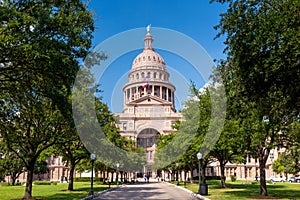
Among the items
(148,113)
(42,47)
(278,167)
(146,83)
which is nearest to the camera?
(42,47)

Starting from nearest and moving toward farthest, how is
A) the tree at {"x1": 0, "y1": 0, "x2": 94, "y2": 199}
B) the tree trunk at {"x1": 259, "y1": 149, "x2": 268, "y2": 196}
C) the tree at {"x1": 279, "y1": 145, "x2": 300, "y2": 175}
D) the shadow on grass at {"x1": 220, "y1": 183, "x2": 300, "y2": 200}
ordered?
1. the tree at {"x1": 0, "y1": 0, "x2": 94, "y2": 199}
2. the shadow on grass at {"x1": 220, "y1": 183, "x2": 300, "y2": 200}
3. the tree trunk at {"x1": 259, "y1": 149, "x2": 268, "y2": 196}
4. the tree at {"x1": 279, "y1": 145, "x2": 300, "y2": 175}

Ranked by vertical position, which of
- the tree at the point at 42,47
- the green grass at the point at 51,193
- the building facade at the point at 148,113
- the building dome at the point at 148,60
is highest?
the building dome at the point at 148,60

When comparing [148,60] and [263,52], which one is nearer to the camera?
[263,52]

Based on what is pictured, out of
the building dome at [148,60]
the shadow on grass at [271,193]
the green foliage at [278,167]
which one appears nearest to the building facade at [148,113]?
the building dome at [148,60]

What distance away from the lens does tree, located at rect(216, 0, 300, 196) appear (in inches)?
476

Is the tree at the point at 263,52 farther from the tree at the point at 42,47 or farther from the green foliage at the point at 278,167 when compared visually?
the green foliage at the point at 278,167

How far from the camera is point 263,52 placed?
13.2 m

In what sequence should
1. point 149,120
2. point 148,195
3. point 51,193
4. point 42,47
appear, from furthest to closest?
point 149,120
point 51,193
point 148,195
point 42,47

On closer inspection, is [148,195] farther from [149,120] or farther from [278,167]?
[149,120]

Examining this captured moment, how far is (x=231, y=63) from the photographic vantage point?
1588 centimetres

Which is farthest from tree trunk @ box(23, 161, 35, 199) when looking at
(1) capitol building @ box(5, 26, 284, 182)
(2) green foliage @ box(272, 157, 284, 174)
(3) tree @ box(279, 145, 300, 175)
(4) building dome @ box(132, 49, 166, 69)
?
(4) building dome @ box(132, 49, 166, 69)

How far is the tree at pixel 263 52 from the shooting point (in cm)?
1209

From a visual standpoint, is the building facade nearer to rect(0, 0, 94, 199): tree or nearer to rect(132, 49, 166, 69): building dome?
rect(132, 49, 166, 69): building dome

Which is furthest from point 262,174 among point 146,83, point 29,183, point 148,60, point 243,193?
point 148,60
